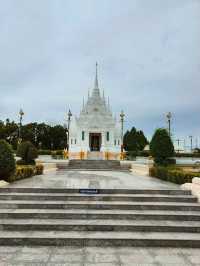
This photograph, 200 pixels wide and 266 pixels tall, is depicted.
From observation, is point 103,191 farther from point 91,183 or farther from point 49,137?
point 49,137

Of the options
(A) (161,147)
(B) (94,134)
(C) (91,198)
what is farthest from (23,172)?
(B) (94,134)

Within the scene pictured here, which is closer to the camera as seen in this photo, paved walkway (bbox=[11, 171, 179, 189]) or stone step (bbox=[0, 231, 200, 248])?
stone step (bbox=[0, 231, 200, 248])

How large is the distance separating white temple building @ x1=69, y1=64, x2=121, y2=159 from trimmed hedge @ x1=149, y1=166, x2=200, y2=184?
16.2 meters

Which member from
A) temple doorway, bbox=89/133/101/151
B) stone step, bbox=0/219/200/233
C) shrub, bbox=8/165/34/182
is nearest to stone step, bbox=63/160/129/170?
shrub, bbox=8/165/34/182

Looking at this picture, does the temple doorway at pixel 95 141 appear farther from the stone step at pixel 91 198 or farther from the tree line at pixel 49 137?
the stone step at pixel 91 198

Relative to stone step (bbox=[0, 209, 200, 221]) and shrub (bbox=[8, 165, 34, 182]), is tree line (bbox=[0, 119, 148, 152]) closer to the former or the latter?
shrub (bbox=[8, 165, 34, 182])

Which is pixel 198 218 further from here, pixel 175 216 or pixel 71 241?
pixel 71 241

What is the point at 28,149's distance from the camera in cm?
1727

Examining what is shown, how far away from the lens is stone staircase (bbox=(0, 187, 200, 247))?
5195mm

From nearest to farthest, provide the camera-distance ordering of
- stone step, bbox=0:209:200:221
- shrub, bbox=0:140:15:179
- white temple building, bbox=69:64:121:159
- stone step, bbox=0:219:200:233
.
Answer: stone step, bbox=0:219:200:233
stone step, bbox=0:209:200:221
shrub, bbox=0:140:15:179
white temple building, bbox=69:64:121:159

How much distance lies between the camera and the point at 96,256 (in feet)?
15.3

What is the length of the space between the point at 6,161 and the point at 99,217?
4.50 meters

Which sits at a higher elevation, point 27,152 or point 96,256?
point 27,152

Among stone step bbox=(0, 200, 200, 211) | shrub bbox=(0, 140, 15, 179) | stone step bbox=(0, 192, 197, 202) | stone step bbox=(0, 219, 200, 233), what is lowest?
stone step bbox=(0, 219, 200, 233)
